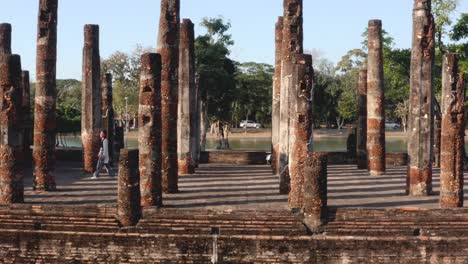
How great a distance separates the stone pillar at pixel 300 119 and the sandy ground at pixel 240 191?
520 mm

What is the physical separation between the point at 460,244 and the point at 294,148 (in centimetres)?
330

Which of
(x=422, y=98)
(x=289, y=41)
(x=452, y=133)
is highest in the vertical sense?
(x=289, y=41)

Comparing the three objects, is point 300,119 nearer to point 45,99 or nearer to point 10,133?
point 10,133

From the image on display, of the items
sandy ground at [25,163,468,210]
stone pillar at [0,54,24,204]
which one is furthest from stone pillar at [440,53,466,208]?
stone pillar at [0,54,24,204]

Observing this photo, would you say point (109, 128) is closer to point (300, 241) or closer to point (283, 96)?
point (283, 96)

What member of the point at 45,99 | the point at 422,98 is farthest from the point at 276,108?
the point at 45,99

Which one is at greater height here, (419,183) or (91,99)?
(91,99)

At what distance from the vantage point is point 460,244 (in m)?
8.80

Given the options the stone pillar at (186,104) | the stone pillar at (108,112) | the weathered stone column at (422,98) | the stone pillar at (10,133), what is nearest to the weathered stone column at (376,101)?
the weathered stone column at (422,98)

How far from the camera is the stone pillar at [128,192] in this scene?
9328 mm

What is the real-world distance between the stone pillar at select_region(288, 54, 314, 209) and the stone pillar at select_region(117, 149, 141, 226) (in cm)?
284

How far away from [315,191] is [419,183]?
154 inches

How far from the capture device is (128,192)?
9344 millimetres

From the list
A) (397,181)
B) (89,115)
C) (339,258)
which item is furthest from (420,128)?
(89,115)
